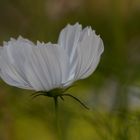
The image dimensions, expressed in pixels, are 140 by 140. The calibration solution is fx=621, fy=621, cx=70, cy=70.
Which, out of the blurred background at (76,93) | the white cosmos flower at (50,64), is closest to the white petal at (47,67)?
the white cosmos flower at (50,64)

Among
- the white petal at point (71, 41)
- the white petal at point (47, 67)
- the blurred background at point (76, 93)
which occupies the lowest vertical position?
the white petal at point (47, 67)

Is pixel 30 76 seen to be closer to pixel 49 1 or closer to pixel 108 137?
pixel 108 137

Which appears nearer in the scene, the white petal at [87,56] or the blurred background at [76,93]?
the white petal at [87,56]

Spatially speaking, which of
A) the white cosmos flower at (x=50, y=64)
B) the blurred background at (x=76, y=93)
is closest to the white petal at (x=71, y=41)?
the white cosmos flower at (x=50, y=64)

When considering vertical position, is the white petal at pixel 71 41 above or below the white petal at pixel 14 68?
above

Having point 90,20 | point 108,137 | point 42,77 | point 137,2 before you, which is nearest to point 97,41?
point 42,77

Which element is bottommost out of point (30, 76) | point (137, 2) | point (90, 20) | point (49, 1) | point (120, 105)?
point (30, 76)

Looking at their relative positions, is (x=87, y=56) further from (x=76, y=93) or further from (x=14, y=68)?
(x=76, y=93)

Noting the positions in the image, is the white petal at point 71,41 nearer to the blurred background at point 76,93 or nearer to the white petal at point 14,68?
the white petal at point 14,68
